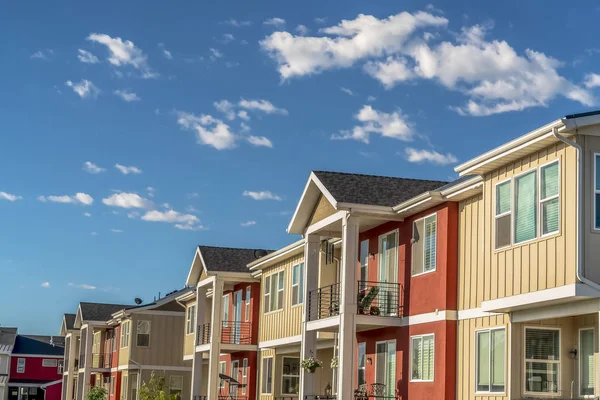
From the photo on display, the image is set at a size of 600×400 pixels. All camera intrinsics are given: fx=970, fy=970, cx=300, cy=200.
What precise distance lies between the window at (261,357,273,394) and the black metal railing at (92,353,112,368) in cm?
2638

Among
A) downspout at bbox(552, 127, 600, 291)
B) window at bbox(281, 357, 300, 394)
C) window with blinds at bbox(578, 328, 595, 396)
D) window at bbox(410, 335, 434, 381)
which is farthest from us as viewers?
window at bbox(281, 357, 300, 394)

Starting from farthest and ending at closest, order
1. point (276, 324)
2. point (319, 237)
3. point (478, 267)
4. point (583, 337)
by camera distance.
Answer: point (276, 324)
point (319, 237)
point (478, 267)
point (583, 337)

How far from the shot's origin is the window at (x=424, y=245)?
24938 mm

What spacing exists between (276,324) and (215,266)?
17.2 ft

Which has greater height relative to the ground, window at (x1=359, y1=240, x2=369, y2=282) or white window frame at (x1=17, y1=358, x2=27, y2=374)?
window at (x1=359, y1=240, x2=369, y2=282)

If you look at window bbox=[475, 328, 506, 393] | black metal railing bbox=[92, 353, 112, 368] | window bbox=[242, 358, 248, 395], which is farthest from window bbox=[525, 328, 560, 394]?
black metal railing bbox=[92, 353, 112, 368]

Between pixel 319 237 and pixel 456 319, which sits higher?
pixel 319 237

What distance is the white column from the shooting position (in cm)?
4047

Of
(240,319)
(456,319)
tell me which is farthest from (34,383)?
(456,319)

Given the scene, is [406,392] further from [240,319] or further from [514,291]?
[240,319]

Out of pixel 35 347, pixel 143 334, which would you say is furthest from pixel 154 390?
pixel 35 347

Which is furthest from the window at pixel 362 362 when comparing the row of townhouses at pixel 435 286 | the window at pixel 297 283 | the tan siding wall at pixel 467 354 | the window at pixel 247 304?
the window at pixel 247 304

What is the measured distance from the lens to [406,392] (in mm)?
25469

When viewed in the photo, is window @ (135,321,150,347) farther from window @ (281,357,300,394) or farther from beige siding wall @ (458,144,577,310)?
beige siding wall @ (458,144,577,310)
